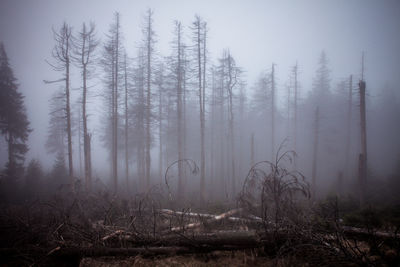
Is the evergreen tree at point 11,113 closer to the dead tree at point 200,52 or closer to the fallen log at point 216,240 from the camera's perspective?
the dead tree at point 200,52

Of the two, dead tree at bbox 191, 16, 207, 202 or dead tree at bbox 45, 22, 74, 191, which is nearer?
dead tree at bbox 45, 22, 74, 191

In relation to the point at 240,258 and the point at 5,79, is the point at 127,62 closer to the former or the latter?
the point at 5,79

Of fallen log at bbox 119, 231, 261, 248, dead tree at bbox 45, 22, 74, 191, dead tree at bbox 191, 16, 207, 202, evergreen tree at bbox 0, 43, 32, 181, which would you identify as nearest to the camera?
fallen log at bbox 119, 231, 261, 248

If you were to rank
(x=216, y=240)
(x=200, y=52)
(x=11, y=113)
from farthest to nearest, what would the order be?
(x=11, y=113), (x=200, y=52), (x=216, y=240)

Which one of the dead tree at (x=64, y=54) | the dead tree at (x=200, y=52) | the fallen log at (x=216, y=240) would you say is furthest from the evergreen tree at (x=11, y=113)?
the fallen log at (x=216, y=240)

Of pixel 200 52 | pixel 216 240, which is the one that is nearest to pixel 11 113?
pixel 200 52

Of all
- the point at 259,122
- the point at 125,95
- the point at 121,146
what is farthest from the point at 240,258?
the point at 259,122

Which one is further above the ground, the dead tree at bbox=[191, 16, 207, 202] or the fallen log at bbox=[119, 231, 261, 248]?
the dead tree at bbox=[191, 16, 207, 202]

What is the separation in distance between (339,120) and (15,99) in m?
45.5

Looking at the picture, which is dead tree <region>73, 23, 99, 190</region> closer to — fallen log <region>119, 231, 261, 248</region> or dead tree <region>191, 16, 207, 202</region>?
dead tree <region>191, 16, 207, 202</region>

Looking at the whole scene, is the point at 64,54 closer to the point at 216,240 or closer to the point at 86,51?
the point at 86,51

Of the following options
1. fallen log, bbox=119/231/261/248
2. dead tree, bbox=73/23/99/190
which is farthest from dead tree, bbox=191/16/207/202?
fallen log, bbox=119/231/261/248

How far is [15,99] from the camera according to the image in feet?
52.7

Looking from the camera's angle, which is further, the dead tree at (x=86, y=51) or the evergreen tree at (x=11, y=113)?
the evergreen tree at (x=11, y=113)
